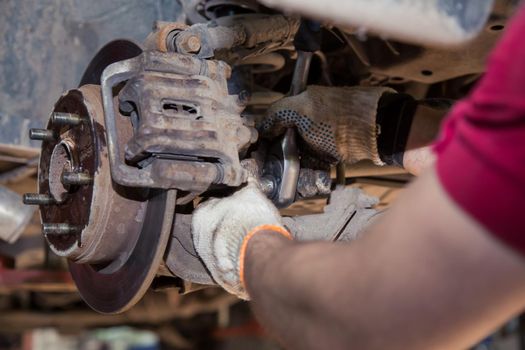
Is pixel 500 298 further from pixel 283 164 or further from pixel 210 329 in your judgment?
pixel 210 329

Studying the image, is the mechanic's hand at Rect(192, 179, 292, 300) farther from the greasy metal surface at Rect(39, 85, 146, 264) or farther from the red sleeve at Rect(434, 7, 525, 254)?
the red sleeve at Rect(434, 7, 525, 254)

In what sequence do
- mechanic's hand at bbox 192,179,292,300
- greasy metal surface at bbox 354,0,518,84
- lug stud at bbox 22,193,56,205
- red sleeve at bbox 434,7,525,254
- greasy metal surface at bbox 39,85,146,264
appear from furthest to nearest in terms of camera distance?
greasy metal surface at bbox 354,0,518,84 < lug stud at bbox 22,193,56,205 < greasy metal surface at bbox 39,85,146,264 < mechanic's hand at bbox 192,179,292,300 < red sleeve at bbox 434,7,525,254

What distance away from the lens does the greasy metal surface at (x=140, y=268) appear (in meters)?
0.99

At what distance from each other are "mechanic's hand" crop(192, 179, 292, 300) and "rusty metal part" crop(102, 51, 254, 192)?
0.04 m

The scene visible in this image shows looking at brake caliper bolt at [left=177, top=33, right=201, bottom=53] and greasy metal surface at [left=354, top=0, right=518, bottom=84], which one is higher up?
brake caliper bolt at [left=177, top=33, right=201, bottom=53]

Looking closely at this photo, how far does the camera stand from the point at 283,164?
119 cm

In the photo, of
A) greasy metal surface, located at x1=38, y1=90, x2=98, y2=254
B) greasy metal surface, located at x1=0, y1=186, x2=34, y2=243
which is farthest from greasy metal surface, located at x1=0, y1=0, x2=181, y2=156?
greasy metal surface, located at x1=38, y1=90, x2=98, y2=254

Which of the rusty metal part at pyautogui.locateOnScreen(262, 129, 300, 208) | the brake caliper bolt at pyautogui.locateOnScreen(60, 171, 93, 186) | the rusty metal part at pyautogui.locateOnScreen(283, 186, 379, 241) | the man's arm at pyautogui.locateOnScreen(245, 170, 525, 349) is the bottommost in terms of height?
the rusty metal part at pyautogui.locateOnScreen(283, 186, 379, 241)

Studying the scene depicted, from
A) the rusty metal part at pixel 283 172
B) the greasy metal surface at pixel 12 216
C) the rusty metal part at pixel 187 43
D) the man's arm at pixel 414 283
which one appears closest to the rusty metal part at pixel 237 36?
the rusty metal part at pixel 187 43

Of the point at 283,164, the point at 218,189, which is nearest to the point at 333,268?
the point at 218,189

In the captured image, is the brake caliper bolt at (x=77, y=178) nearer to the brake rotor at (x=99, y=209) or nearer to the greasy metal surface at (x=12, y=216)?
the brake rotor at (x=99, y=209)

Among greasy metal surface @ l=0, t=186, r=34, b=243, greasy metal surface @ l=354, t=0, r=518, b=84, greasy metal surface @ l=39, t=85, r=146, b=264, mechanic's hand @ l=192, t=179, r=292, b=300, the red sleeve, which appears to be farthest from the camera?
greasy metal surface @ l=0, t=186, r=34, b=243

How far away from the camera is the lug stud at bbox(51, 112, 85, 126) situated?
108 cm

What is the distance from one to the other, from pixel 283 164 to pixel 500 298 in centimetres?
63
